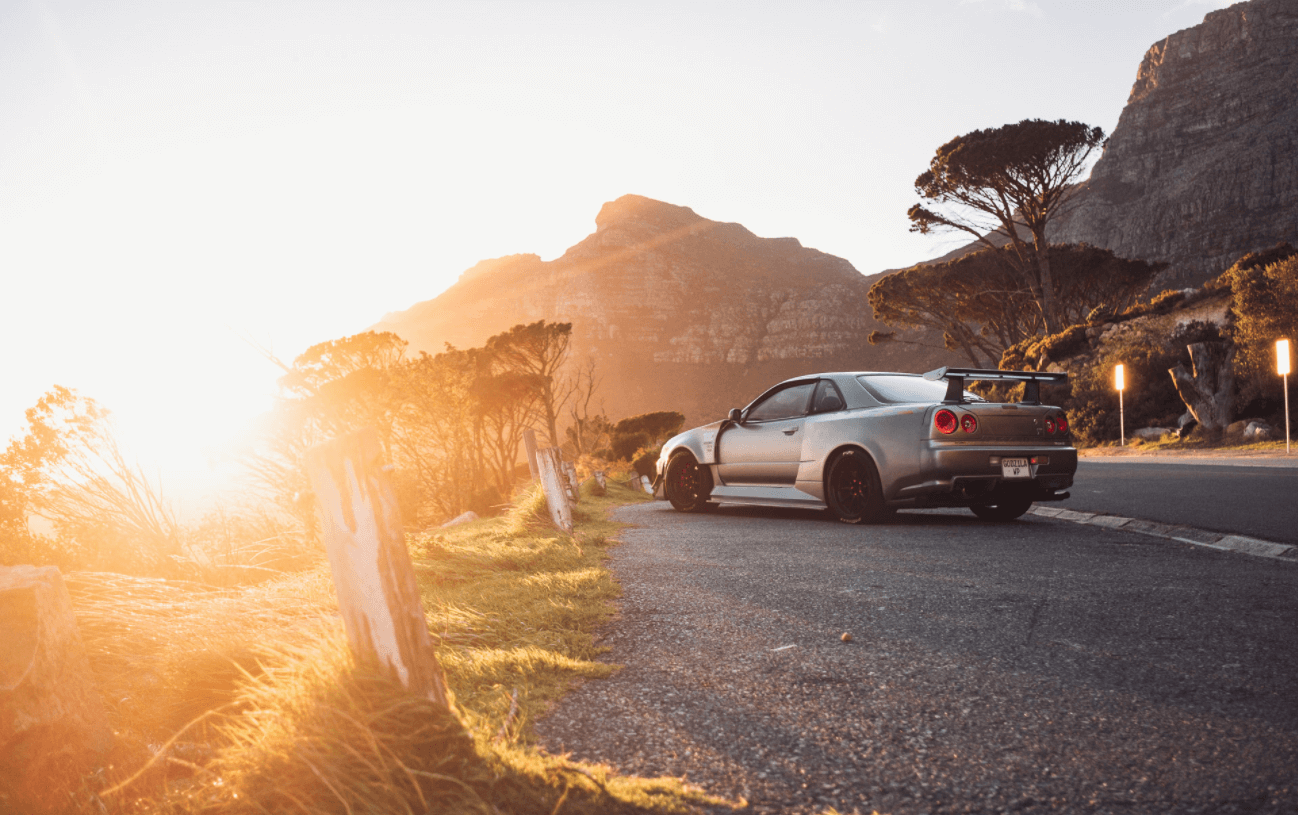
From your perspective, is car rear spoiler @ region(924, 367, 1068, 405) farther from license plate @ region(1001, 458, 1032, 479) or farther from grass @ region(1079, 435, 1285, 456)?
grass @ region(1079, 435, 1285, 456)

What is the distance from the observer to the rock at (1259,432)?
1770 cm

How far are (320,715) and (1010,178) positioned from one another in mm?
32652

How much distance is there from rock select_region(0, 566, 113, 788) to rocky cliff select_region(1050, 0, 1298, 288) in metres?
63.0

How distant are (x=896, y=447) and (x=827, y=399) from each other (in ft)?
3.67

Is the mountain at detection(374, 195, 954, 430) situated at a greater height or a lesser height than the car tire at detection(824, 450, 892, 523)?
greater

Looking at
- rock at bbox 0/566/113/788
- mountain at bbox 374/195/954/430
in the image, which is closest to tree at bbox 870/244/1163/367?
mountain at bbox 374/195/954/430

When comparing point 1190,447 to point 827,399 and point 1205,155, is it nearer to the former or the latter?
point 827,399

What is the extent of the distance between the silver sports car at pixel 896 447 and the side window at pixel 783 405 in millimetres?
13

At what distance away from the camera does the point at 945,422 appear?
6242 millimetres

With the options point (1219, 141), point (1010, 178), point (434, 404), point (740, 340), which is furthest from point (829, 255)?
point (434, 404)

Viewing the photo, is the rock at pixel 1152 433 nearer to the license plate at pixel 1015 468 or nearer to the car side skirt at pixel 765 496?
the car side skirt at pixel 765 496

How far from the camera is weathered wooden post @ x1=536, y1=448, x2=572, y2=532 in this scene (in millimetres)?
7227

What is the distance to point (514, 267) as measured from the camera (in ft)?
353

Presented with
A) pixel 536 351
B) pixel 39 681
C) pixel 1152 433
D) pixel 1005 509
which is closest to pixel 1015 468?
pixel 1005 509
